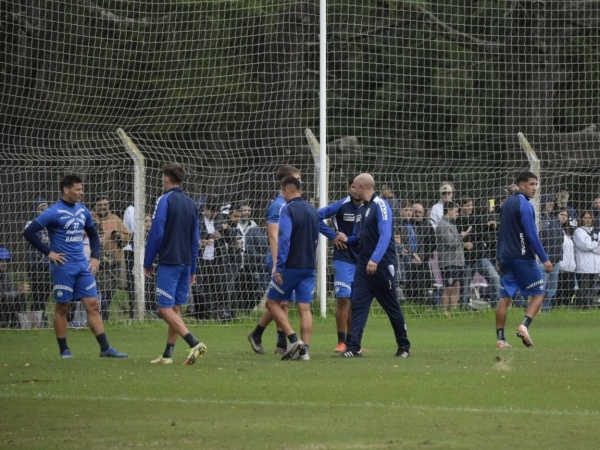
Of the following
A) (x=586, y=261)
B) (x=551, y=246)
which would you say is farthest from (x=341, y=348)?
(x=586, y=261)

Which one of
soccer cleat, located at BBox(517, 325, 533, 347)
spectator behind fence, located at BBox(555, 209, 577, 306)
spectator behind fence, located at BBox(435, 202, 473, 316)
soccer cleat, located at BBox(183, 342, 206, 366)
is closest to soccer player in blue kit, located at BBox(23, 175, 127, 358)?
soccer cleat, located at BBox(183, 342, 206, 366)

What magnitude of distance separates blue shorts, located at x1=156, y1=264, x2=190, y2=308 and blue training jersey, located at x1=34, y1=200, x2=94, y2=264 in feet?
4.43

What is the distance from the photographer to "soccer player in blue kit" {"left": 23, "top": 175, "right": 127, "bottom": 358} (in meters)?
15.2

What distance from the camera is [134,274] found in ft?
69.6

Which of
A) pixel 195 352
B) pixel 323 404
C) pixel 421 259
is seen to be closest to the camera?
pixel 323 404

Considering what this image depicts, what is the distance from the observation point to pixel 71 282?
50.2 feet

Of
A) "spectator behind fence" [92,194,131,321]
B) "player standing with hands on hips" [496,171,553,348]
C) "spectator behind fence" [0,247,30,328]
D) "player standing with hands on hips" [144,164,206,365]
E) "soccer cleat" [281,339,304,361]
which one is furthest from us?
"spectator behind fence" [92,194,131,321]

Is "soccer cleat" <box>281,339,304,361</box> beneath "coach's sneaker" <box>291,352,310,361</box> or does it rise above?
above

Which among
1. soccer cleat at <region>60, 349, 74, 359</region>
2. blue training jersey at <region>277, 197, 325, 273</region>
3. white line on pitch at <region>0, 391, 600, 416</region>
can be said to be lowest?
soccer cleat at <region>60, 349, 74, 359</region>

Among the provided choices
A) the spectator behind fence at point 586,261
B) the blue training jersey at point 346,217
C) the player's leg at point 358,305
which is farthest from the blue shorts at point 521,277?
the spectator behind fence at point 586,261

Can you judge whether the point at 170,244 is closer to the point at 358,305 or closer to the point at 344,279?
the point at 358,305

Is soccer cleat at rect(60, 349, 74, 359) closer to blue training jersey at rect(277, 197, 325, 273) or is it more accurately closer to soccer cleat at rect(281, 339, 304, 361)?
soccer cleat at rect(281, 339, 304, 361)

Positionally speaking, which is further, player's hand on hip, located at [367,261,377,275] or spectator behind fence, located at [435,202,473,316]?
spectator behind fence, located at [435,202,473,316]

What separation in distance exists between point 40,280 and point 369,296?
25.4 ft
